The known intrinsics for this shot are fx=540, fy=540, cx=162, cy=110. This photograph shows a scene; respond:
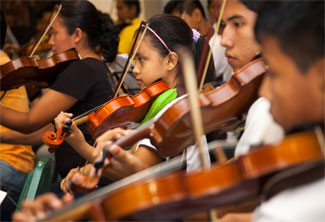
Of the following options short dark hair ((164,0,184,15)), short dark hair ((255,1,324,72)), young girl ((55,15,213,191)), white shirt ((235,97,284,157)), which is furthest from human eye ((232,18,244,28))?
short dark hair ((164,0,184,15))

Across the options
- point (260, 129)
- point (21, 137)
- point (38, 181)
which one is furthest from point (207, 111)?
point (21, 137)

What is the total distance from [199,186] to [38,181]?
3.17 ft

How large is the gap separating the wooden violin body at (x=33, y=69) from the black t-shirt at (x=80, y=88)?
0.20 ft

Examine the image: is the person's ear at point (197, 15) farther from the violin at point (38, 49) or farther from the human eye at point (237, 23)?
the human eye at point (237, 23)

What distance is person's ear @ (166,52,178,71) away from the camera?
181 centimetres

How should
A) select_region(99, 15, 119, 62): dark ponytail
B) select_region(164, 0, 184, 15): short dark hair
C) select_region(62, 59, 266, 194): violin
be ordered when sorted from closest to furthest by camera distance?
select_region(62, 59, 266, 194): violin, select_region(99, 15, 119, 62): dark ponytail, select_region(164, 0, 184, 15): short dark hair

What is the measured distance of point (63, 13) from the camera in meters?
2.36

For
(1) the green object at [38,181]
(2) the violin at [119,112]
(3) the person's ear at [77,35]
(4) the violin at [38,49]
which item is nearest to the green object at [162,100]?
(2) the violin at [119,112]

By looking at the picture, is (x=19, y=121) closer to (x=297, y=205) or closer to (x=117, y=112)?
(x=117, y=112)

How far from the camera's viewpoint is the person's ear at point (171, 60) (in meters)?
1.81

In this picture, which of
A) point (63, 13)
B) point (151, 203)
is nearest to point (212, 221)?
point (151, 203)

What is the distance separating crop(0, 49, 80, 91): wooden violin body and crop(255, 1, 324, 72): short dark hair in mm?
1420

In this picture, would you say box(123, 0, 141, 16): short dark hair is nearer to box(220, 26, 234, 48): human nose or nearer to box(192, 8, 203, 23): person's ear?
box(192, 8, 203, 23): person's ear

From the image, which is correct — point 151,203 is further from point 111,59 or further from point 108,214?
point 111,59
